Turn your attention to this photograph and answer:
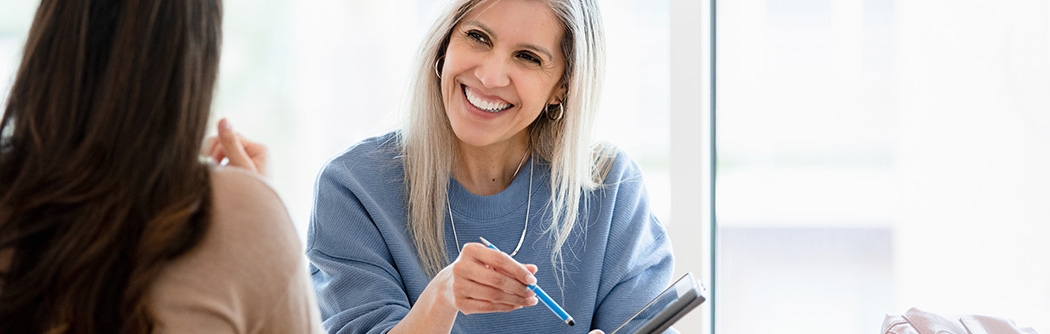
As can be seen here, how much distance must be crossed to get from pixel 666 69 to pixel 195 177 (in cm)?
140

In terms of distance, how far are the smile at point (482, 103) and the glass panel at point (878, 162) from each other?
584mm

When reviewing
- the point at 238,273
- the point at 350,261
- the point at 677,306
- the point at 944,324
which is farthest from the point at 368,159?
the point at 944,324

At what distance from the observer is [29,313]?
80 centimetres

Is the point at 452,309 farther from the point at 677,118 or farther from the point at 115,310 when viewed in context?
the point at 677,118

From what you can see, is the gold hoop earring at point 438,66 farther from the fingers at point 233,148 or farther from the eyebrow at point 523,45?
the fingers at point 233,148

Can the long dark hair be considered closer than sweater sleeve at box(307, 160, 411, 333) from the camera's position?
Yes

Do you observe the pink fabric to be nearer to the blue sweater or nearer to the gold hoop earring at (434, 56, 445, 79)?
the blue sweater

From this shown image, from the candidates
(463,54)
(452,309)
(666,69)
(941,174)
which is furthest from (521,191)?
(941,174)

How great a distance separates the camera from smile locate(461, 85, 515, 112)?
1.58 m

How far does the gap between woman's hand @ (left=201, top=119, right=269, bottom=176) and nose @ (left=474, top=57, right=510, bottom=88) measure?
454 mm

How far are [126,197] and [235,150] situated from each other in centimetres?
32

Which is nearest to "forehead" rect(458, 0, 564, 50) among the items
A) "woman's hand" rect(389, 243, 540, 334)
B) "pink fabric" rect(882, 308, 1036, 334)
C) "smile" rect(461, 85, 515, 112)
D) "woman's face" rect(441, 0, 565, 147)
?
"woman's face" rect(441, 0, 565, 147)

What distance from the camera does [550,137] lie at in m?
1.75

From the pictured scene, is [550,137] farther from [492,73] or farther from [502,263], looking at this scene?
[502,263]
